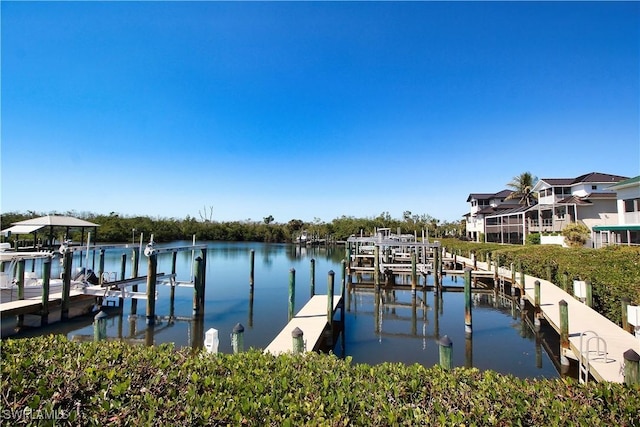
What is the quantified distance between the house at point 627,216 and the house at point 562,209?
81.0 inches

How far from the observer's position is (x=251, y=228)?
258 feet

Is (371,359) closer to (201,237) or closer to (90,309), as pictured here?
(90,309)

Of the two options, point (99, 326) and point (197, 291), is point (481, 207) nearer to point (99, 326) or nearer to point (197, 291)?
point (197, 291)

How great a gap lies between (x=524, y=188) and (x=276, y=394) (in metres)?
51.5

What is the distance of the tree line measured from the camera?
59.0 metres

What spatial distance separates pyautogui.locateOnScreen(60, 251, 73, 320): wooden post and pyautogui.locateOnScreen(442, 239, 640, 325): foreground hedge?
1796 centimetres

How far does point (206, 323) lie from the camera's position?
43.2 feet

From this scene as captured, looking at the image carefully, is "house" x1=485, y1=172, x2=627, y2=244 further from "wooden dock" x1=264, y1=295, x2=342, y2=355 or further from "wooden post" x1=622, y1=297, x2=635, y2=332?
"wooden dock" x1=264, y1=295, x2=342, y2=355

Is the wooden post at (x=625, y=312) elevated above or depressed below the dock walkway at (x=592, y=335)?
above

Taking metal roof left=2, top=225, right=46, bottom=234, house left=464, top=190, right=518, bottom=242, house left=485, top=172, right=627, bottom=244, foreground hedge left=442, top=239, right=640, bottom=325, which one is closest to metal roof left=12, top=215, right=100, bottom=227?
metal roof left=2, top=225, right=46, bottom=234

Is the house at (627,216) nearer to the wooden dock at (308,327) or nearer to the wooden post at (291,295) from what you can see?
the wooden dock at (308,327)

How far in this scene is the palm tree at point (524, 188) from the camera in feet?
147

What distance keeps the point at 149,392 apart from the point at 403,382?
2298 millimetres

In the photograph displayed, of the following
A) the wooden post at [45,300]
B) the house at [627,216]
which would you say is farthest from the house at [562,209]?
the wooden post at [45,300]
